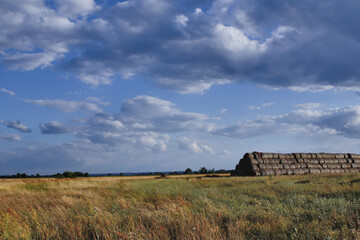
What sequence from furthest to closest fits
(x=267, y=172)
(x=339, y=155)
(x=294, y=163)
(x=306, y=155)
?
1. (x=339, y=155)
2. (x=306, y=155)
3. (x=294, y=163)
4. (x=267, y=172)

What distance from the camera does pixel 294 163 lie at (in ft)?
98.5

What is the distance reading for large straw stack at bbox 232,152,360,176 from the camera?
2767 centimetres

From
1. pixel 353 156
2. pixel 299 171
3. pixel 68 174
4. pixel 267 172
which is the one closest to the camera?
pixel 267 172

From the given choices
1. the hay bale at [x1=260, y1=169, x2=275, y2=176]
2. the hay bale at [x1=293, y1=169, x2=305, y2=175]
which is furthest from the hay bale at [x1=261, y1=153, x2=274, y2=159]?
the hay bale at [x1=293, y1=169, x2=305, y2=175]

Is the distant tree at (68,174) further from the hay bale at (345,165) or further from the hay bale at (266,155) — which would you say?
the hay bale at (345,165)

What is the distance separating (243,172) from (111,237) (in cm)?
2414

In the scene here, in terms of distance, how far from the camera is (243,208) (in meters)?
7.93

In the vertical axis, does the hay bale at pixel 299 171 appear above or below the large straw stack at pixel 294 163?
below

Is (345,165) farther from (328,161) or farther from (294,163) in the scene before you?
(294,163)

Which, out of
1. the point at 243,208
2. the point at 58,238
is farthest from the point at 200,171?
the point at 58,238

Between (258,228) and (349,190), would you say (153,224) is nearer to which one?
(258,228)

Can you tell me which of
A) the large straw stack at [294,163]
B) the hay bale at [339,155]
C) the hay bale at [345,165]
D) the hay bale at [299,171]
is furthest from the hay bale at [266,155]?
the hay bale at [345,165]

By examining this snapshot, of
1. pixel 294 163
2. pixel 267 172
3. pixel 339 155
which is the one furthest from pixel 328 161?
pixel 267 172

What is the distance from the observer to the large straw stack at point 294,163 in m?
27.7
